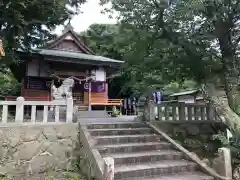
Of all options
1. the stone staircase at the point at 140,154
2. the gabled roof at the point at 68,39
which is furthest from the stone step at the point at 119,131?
the gabled roof at the point at 68,39

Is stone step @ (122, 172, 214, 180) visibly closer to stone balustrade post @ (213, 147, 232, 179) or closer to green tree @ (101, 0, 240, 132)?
stone balustrade post @ (213, 147, 232, 179)

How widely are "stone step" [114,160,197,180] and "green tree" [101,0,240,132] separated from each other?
2.29 metres

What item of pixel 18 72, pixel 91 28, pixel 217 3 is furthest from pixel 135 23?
pixel 91 28

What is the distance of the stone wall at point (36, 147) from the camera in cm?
609

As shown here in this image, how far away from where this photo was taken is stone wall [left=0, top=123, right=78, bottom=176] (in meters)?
6.09

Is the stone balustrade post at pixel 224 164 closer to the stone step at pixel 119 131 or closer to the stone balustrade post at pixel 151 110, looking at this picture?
the stone step at pixel 119 131

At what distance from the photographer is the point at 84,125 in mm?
7297

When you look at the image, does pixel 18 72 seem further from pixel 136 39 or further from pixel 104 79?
pixel 136 39

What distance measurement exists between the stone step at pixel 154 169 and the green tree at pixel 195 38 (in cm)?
229

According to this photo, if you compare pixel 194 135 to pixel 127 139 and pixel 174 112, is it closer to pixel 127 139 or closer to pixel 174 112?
pixel 174 112

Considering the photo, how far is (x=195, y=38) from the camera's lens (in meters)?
8.09

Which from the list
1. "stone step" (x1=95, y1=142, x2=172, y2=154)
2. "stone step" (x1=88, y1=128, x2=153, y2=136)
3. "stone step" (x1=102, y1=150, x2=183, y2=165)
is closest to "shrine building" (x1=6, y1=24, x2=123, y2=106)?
"stone step" (x1=88, y1=128, x2=153, y2=136)

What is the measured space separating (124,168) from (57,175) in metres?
1.81

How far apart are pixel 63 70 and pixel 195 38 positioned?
10.9 metres
